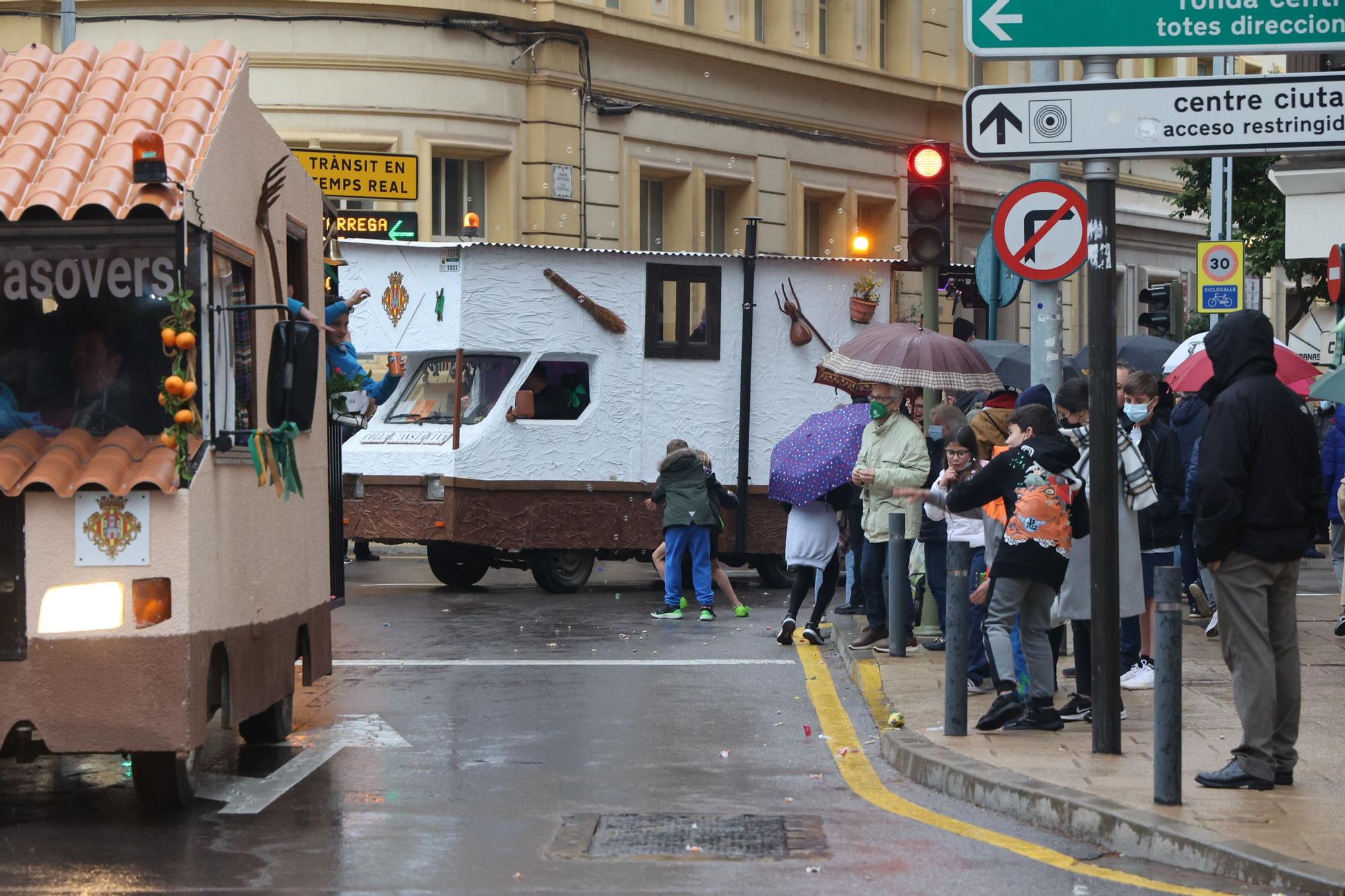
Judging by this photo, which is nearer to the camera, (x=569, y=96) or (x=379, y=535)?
(x=379, y=535)

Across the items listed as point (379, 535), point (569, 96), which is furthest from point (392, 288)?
point (569, 96)

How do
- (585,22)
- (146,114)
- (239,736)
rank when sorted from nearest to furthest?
(146,114) → (239,736) → (585,22)

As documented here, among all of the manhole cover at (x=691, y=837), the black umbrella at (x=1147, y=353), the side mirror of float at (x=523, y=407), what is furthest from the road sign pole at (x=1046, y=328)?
the black umbrella at (x=1147, y=353)

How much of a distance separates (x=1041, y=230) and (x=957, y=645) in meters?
3.39

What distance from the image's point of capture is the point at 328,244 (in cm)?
1129

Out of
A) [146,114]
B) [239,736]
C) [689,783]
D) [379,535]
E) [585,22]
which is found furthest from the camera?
[585,22]

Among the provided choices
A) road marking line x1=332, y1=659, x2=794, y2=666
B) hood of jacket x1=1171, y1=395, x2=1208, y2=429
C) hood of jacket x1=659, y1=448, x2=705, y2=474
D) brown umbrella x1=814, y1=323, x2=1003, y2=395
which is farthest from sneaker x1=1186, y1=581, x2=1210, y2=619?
hood of jacket x1=659, y1=448, x2=705, y2=474

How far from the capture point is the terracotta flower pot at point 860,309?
19078mm

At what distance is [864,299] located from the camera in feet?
62.8

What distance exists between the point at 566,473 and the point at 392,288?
2.28m

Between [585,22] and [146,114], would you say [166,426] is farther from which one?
[585,22]

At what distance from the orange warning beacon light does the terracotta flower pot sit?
1237 cm

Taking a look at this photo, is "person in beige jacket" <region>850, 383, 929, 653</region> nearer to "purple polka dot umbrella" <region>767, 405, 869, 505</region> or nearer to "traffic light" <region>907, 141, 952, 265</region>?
"purple polka dot umbrella" <region>767, 405, 869, 505</region>

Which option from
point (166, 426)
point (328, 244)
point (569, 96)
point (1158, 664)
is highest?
point (569, 96)
